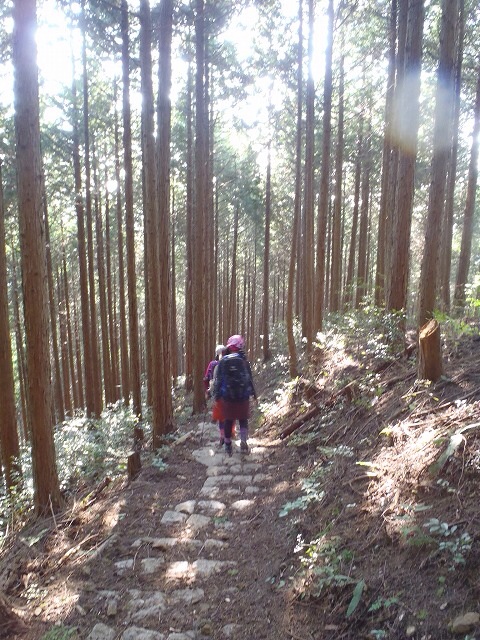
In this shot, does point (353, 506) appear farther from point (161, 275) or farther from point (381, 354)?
point (161, 275)

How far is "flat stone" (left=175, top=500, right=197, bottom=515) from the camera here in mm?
5836

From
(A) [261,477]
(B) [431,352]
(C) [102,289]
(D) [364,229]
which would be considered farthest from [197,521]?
(D) [364,229]

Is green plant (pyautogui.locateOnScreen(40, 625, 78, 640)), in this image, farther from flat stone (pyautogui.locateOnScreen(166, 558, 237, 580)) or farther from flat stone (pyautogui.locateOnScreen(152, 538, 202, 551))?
flat stone (pyautogui.locateOnScreen(152, 538, 202, 551))

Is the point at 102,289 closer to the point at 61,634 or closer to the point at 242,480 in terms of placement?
the point at 242,480

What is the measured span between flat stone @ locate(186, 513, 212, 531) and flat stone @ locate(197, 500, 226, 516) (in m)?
0.15

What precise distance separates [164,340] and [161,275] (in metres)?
1.33

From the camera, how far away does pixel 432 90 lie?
17.9 m

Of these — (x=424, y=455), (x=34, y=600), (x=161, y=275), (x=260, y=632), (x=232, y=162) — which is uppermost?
(x=232, y=162)

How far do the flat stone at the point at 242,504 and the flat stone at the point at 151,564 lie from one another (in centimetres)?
138

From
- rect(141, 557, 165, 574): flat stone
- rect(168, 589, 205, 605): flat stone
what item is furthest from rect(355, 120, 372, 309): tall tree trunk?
rect(168, 589, 205, 605): flat stone

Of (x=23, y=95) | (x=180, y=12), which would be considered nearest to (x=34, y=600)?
(x=23, y=95)

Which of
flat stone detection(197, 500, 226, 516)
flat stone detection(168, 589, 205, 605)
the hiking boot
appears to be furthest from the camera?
the hiking boot

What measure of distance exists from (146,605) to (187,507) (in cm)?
206

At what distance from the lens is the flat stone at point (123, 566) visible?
176 inches
